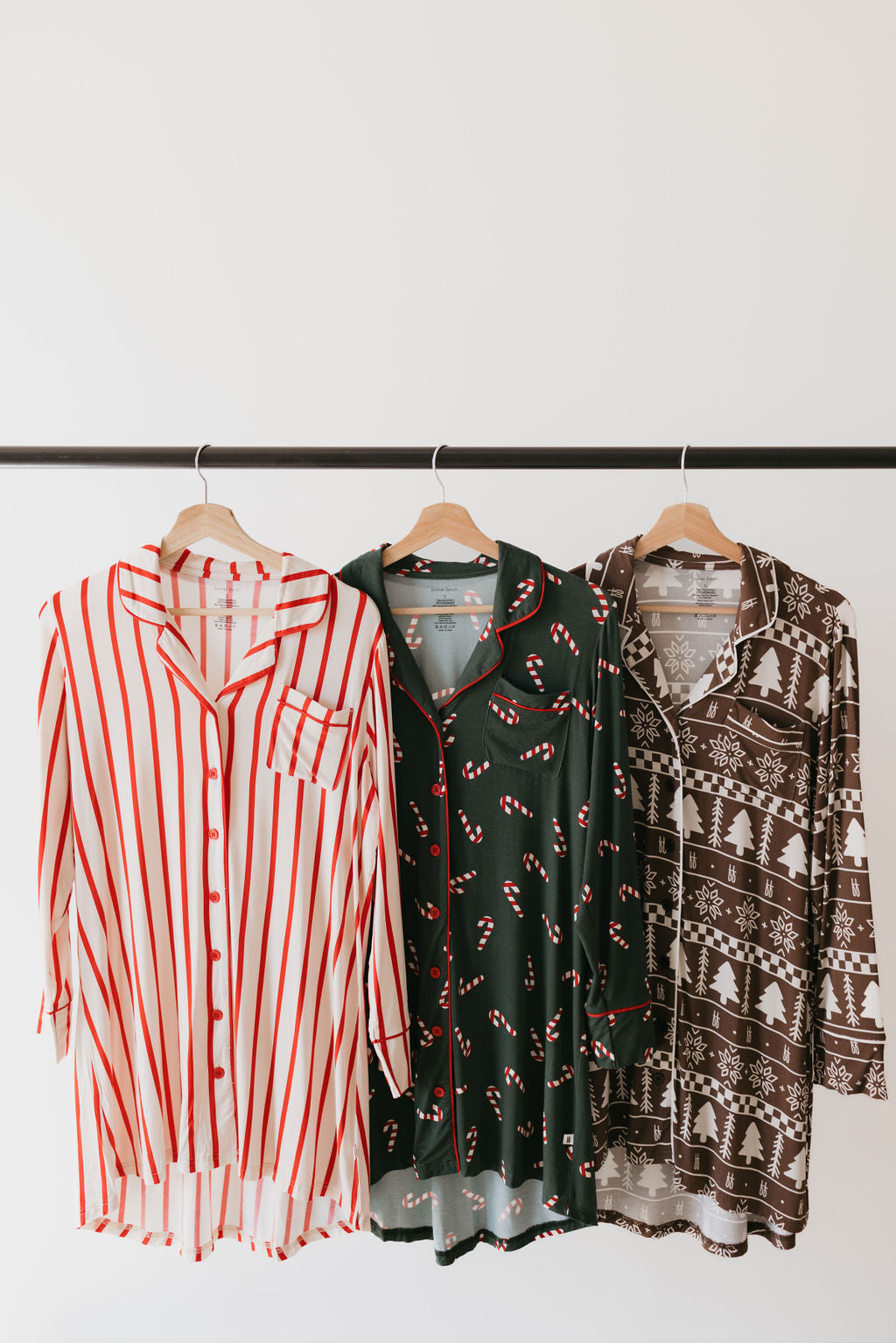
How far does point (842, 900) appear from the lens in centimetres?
125

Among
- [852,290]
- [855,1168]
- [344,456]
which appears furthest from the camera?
[855,1168]

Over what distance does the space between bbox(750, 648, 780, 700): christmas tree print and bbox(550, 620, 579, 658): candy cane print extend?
292mm

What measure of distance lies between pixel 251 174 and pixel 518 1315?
2723 millimetres

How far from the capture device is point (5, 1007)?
1.97 meters

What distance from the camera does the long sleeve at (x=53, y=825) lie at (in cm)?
123

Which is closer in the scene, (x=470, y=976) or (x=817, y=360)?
(x=470, y=976)

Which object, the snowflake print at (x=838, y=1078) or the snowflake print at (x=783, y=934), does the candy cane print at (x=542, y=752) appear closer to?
the snowflake print at (x=783, y=934)

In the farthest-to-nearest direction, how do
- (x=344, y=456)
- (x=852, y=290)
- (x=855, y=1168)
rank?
1. (x=855, y=1168)
2. (x=852, y=290)
3. (x=344, y=456)

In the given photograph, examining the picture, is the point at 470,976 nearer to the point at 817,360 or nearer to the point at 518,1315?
the point at 518,1315

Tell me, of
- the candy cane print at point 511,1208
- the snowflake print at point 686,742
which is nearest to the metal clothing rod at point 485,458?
the snowflake print at point 686,742

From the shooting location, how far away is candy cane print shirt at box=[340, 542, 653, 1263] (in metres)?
1.22

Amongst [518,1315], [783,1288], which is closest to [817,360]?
[783,1288]

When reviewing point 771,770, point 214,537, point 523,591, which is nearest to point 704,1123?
point 771,770

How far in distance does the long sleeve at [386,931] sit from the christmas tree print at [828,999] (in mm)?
652
